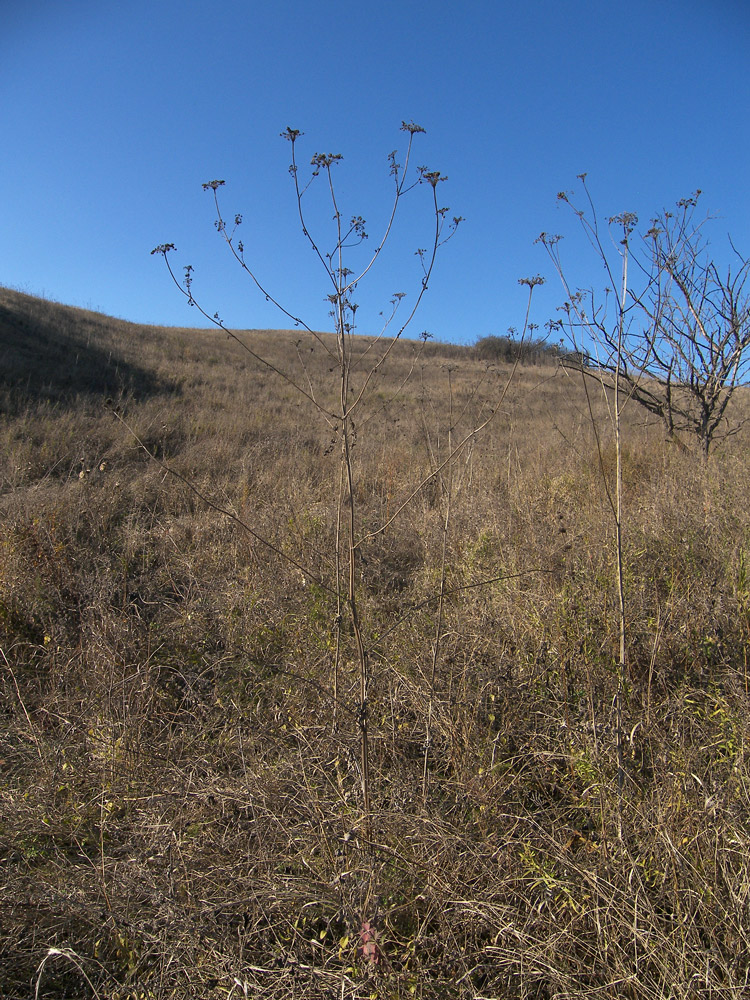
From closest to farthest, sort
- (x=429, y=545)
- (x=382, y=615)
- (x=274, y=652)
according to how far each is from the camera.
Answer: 1. (x=274, y=652)
2. (x=382, y=615)
3. (x=429, y=545)

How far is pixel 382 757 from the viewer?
212cm

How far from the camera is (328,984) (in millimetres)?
1357

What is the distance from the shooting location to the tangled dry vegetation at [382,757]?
1434 mm

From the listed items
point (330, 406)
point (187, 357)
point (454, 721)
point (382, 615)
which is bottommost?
point (454, 721)

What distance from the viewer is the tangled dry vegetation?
1.43 meters

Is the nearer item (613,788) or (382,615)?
(613,788)

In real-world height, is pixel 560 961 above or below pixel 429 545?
below

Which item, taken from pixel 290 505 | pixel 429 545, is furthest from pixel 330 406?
pixel 429 545

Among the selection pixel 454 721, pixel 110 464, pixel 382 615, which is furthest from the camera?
pixel 110 464

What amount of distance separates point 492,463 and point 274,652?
14.6 ft

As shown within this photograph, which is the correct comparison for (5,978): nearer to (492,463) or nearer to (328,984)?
(328,984)

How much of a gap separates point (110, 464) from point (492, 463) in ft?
15.2

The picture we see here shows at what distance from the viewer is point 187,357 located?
14602 mm

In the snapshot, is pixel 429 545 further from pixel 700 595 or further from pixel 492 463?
pixel 492 463
